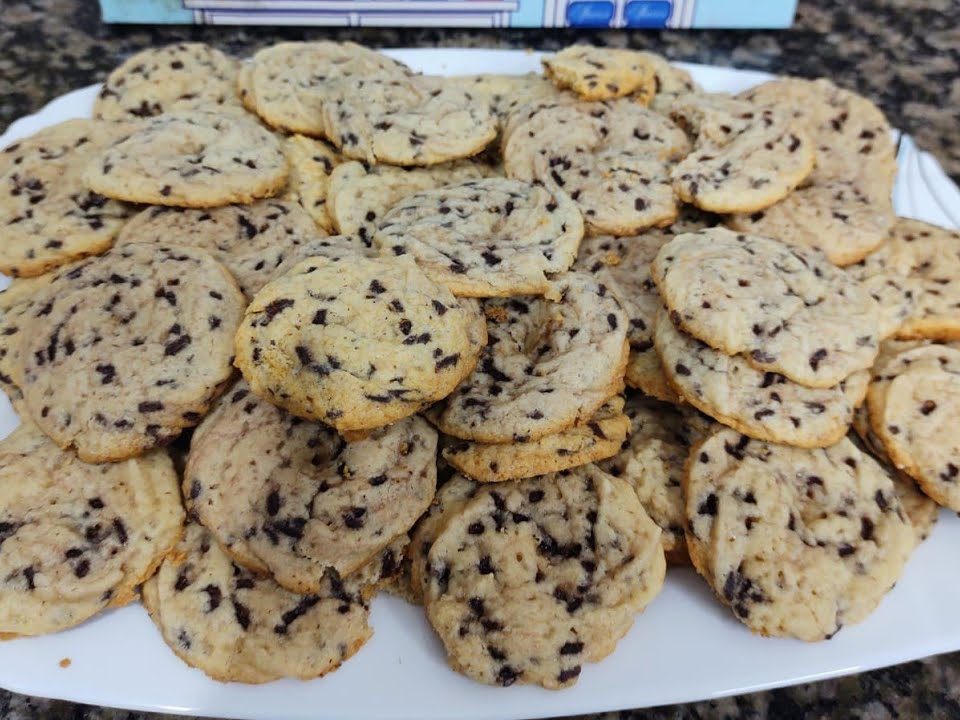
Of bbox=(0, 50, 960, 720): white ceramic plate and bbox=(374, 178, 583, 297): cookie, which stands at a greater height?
bbox=(374, 178, 583, 297): cookie

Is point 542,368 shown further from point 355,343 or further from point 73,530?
point 73,530

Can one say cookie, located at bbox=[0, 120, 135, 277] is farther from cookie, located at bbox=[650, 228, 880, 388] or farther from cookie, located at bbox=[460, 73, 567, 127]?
cookie, located at bbox=[650, 228, 880, 388]

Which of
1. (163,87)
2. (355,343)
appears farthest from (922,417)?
(163,87)

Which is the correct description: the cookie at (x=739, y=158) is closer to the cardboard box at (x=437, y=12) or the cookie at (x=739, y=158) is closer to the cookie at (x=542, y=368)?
the cookie at (x=542, y=368)

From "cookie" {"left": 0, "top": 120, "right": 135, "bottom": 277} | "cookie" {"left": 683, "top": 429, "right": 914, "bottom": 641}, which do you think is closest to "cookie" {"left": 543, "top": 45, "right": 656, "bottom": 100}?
"cookie" {"left": 683, "top": 429, "right": 914, "bottom": 641}

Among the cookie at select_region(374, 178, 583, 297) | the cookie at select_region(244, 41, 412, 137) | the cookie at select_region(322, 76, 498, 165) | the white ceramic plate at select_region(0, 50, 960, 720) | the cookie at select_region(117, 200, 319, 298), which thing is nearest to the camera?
the white ceramic plate at select_region(0, 50, 960, 720)

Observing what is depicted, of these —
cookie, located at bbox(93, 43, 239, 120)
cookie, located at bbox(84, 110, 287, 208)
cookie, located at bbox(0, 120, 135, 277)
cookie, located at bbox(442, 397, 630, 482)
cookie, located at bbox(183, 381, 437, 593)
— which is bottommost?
cookie, located at bbox(183, 381, 437, 593)

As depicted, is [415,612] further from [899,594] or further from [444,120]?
[444,120]

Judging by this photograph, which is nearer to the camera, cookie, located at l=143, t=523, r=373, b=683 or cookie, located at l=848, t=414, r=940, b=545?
cookie, located at l=143, t=523, r=373, b=683
